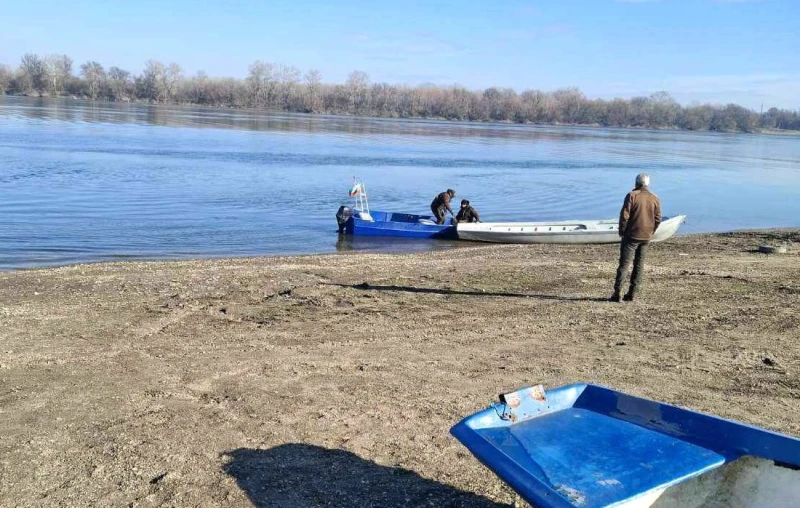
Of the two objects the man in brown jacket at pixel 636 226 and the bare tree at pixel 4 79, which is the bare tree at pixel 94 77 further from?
the man in brown jacket at pixel 636 226

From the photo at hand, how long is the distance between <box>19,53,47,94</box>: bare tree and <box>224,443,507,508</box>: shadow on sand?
13723cm

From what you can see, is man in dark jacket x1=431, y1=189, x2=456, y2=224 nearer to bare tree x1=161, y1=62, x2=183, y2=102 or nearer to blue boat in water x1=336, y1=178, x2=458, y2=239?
blue boat in water x1=336, y1=178, x2=458, y2=239

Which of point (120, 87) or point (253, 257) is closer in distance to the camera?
point (253, 257)

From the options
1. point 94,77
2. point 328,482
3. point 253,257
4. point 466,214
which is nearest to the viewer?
point 328,482

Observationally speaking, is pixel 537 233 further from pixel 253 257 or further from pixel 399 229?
pixel 253 257

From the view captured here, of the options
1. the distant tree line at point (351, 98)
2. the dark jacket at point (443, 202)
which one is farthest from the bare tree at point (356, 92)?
the dark jacket at point (443, 202)

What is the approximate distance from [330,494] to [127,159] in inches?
1316

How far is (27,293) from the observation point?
10.1 meters

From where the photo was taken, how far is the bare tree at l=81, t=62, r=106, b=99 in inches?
4931

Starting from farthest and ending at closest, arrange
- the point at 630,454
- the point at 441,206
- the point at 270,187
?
1. the point at 270,187
2. the point at 441,206
3. the point at 630,454

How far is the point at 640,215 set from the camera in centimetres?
931

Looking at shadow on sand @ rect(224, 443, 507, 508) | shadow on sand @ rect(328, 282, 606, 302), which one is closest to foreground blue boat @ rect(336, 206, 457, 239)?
shadow on sand @ rect(328, 282, 606, 302)

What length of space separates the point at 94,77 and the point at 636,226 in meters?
138

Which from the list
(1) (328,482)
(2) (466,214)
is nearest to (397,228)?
(2) (466,214)
